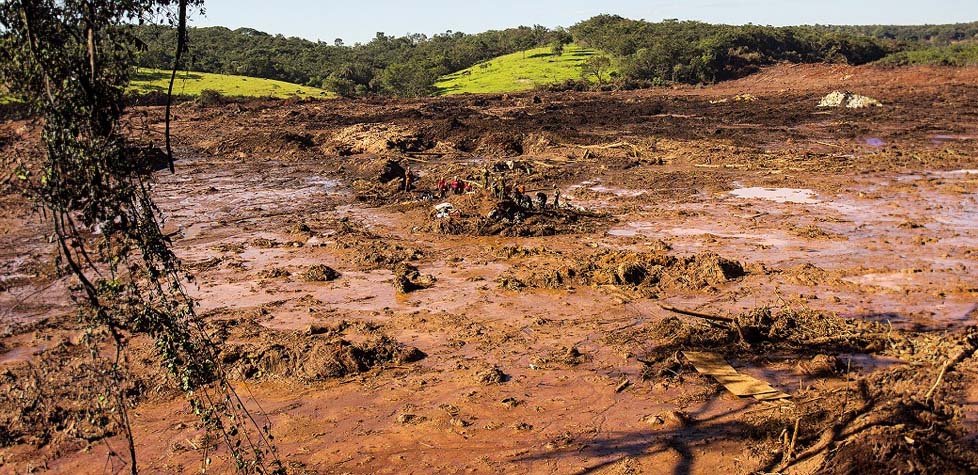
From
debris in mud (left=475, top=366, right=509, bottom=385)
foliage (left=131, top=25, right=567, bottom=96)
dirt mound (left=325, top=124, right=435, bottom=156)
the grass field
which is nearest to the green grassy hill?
foliage (left=131, top=25, right=567, bottom=96)

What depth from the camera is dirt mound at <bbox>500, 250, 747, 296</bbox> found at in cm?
1065

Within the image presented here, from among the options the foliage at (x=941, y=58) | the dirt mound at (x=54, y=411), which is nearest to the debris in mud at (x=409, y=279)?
the dirt mound at (x=54, y=411)

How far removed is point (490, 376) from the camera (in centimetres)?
765

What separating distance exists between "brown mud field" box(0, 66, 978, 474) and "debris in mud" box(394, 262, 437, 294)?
84 millimetres

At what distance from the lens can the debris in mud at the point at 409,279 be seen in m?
10.8

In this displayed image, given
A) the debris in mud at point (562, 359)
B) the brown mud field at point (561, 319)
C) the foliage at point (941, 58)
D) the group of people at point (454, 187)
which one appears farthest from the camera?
the foliage at point (941, 58)

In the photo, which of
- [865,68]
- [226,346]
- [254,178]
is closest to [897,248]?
[226,346]

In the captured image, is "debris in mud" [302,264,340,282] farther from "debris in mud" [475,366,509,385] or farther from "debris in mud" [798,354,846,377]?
"debris in mud" [798,354,846,377]

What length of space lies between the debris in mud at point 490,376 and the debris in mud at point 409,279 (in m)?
3.23

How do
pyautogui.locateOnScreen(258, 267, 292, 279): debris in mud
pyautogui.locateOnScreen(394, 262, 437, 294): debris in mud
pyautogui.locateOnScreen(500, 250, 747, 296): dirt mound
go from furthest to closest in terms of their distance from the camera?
pyautogui.locateOnScreen(258, 267, 292, 279): debris in mud → pyautogui.locateOnScreen(394, 262, 437, 294): debris in mud → pyautogui.locateOnScreen(500, 250, 747, 296): dirt mound

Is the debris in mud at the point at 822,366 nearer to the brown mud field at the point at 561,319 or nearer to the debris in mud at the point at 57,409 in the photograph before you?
the brown mud field at the point at 561,319

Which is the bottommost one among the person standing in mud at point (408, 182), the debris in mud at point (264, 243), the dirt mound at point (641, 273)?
the debris in mud at point (264, 243)

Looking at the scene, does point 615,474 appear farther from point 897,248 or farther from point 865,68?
point 865,68

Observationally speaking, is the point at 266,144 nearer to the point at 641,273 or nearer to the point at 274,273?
the point at 274,273
